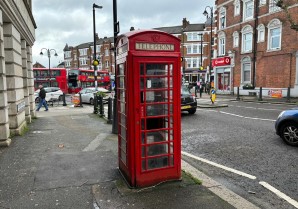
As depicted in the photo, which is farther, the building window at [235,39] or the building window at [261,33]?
the building window at [235,39]

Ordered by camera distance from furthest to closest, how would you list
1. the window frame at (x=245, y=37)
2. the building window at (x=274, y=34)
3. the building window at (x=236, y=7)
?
the building window at (x=236, y=7)
the window frame at (x=245, y=37)
the building window at (x=274, y=34)

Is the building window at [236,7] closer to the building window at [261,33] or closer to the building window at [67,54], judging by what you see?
the building window at [261,33]

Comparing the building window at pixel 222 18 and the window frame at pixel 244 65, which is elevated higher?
the building window at pixel 222 18

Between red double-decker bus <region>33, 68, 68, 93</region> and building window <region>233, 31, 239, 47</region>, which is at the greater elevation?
building window <region>233, 31, 239, 47</region>

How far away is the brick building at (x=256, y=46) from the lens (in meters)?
23.8

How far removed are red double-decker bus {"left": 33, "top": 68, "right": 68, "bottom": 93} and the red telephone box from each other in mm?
32487

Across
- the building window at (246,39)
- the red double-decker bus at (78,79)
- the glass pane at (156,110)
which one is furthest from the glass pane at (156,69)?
the red double-decker bus at (78,79)

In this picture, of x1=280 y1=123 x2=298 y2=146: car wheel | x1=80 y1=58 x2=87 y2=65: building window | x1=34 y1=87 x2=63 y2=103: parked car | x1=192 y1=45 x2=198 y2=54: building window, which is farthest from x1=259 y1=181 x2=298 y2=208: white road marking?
x1=80 y1=58 x2=87 y2=65: building window

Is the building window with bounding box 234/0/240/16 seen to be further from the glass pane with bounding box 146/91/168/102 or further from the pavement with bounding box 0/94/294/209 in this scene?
the glass pane with bounding box 146/91/168/102

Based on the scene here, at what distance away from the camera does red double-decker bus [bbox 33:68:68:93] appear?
33.9 metres

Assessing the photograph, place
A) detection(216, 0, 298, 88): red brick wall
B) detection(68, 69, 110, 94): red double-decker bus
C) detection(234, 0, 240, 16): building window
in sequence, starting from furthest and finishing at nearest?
detection(68, 69, 110, 94): red double-decker bus, detection(234, 0, 240, 16): building window, detection(216, 0, 298, 88): red brick wall

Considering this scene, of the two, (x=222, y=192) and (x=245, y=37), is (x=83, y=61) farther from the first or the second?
(x=222, y=192)

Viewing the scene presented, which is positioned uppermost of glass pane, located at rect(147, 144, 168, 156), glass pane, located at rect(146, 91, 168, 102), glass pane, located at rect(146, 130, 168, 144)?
glass pane, located at rect(146, 91, 168, 102)

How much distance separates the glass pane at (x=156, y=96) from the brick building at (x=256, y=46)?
70.5ft
